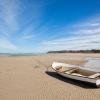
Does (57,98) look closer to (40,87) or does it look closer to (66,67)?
(40,87)

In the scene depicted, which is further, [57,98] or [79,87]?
[79,87]

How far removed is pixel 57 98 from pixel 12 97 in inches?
94.6

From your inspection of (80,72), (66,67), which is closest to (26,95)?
(80,72)

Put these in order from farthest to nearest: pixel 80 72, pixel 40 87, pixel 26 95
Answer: pixel 80 72 < pixel 40 87 < pixel 26 95

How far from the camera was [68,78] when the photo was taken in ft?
34.7

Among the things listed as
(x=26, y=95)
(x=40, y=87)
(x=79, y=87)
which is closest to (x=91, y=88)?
(x=79, y=87)

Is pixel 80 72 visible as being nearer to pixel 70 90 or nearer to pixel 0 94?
pixel 70 90

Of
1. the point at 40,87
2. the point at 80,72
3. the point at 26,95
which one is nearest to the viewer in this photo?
the point at 26,95

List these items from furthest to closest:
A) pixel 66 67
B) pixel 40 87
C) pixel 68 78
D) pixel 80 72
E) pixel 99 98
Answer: pixel 66 67, pixel 80 72, pixel 68 78, pixel 40 87, pixel 99 98

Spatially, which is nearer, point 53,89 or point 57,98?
point 57,98

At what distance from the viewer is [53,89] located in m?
8.57

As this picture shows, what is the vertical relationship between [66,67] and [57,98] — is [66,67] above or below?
above

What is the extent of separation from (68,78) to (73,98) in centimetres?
352

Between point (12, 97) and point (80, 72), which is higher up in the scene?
point (80, 72)
